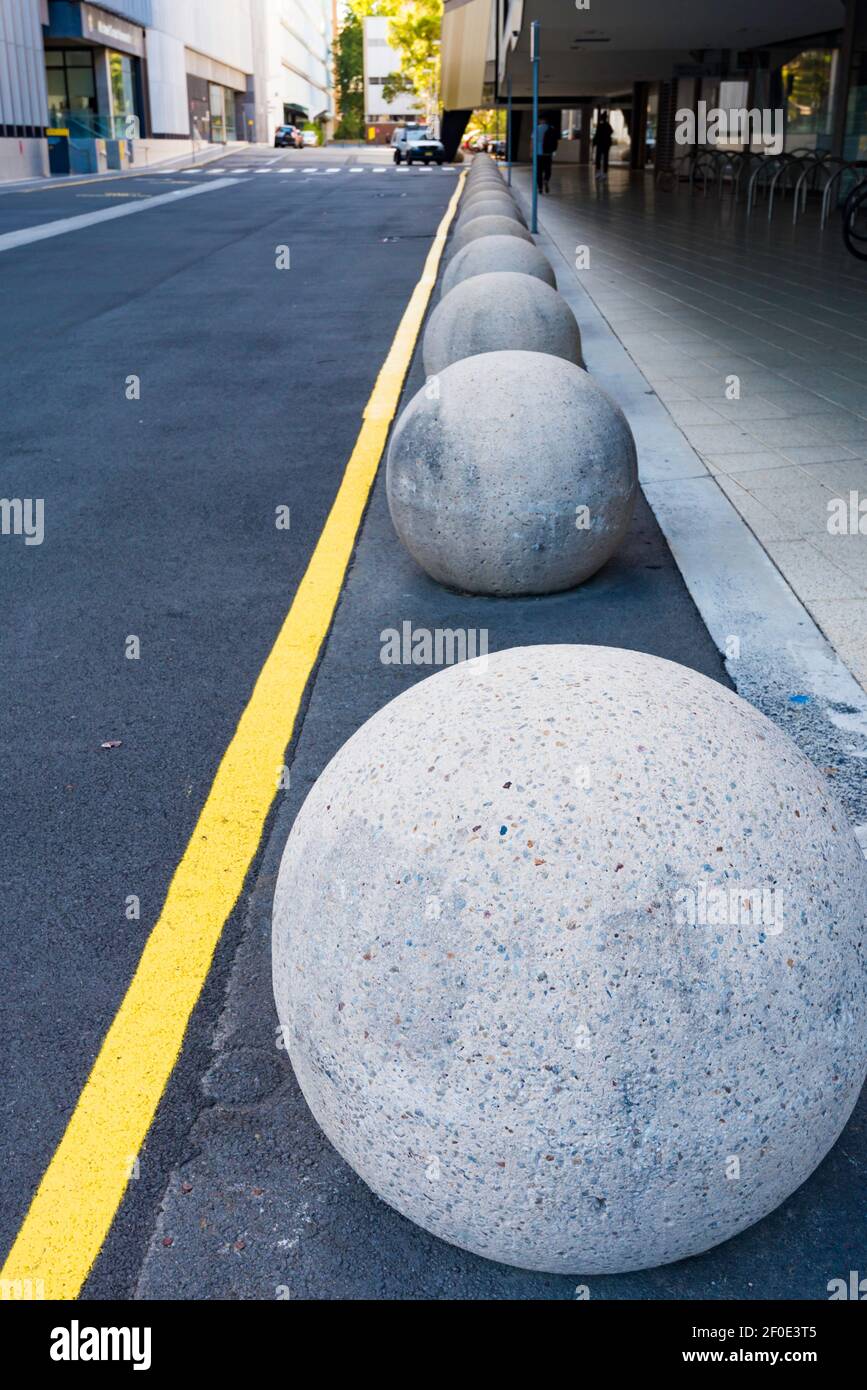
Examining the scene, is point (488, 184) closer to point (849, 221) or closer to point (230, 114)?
point (849, 221)

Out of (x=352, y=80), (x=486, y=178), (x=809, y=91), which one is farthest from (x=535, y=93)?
(x=352, y=80)

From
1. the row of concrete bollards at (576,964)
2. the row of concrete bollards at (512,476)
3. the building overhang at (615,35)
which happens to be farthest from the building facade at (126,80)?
the row of concrete bollards at (576,964)

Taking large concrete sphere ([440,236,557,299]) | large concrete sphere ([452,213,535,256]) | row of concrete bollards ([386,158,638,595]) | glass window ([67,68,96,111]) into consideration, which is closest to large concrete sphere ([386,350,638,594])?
row of concrete bollards ([386,158,638,595])

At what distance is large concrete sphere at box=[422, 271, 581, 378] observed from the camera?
8.41 metres

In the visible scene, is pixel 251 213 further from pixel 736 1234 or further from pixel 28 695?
pixel 736 1234

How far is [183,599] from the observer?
5891mm

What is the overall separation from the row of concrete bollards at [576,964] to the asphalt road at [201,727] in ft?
0.64

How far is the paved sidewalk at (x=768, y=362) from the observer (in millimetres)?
6316

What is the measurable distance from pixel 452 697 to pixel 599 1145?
0.91 metres

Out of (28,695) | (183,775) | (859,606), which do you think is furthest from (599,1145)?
(859,606)

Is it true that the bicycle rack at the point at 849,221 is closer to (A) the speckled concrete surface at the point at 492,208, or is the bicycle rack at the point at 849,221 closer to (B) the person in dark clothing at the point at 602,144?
(A) the speckled concrete surface at the point at 492,208

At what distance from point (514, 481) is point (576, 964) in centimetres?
363

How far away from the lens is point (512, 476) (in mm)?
5492

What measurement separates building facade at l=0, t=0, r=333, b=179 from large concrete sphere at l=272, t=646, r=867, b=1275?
4762cm
